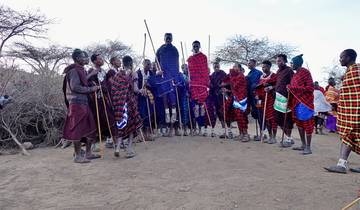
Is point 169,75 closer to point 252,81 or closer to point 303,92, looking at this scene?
point 252,81

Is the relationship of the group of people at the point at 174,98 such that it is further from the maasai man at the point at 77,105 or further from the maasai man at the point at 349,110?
the maasai man at the point at 349,110

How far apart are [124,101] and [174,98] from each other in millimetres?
2370

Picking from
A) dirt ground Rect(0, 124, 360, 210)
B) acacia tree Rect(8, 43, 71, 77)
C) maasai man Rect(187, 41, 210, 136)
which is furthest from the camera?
Answer: acacia tree Rect(8, 43, 71, 77)

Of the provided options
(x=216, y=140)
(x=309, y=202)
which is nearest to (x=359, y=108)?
(x=309, y=202)

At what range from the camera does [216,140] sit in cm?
775

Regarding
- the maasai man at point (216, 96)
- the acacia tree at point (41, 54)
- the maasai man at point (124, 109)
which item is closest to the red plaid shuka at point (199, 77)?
the maasai man at point (216, 96)

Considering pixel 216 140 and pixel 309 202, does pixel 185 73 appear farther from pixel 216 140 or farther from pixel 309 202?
pixel 309 202

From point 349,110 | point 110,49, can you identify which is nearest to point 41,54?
point 110,49

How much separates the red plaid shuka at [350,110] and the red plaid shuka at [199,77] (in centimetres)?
387

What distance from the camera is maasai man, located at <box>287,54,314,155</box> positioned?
20.3 ft

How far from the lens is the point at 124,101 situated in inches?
230

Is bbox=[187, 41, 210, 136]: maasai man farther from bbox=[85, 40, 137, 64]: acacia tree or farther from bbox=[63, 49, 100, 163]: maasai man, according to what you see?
bbox=[85, 40, 137, 64]: acacia tree

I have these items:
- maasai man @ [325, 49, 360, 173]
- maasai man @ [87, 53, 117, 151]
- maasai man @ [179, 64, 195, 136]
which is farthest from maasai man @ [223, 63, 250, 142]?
maasai man @ [87, 53, 117, 151]

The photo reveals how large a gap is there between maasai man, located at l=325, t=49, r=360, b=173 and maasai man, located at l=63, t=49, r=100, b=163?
4.07 m
